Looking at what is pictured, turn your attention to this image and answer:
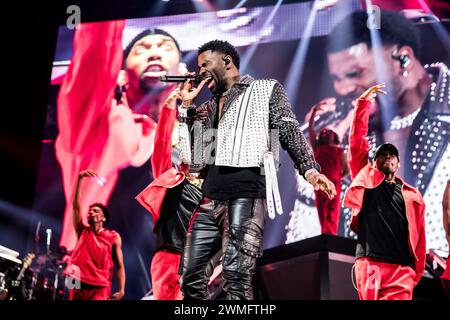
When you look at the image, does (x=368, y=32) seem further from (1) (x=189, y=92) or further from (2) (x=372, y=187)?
(1) (x=189, y=92)

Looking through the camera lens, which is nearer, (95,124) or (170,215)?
(170,215)

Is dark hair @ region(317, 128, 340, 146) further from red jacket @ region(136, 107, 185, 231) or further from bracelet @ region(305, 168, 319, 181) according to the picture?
bracelet @ region(305, 168, 319, 181)

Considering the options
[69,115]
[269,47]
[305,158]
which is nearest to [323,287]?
[305,158]

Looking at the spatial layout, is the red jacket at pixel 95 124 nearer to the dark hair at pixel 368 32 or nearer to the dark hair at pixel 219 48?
the dark hair at pixel 368 32

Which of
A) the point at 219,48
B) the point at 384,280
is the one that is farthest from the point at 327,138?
the point at 219,48

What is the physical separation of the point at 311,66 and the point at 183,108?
10.4 ft

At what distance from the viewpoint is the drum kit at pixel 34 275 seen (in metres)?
4.77

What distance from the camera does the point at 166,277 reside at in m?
4.25

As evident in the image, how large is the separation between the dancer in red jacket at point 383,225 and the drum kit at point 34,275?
254 centimetres

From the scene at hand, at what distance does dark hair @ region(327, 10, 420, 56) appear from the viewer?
541 centimetres

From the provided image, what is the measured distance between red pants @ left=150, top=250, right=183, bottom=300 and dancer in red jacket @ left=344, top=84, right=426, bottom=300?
4.06 feet

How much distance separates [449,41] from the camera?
17.3ft

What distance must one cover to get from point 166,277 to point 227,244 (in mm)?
2040

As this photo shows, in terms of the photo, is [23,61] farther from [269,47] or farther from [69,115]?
[269,47]
